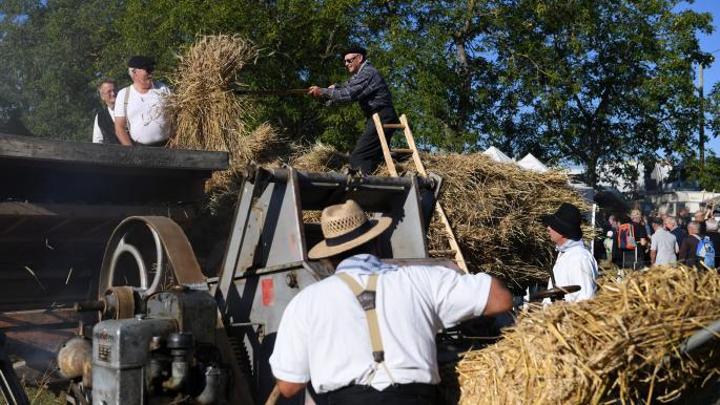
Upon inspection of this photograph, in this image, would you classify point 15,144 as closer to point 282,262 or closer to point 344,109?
point 282,262

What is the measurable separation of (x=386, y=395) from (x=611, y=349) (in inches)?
33.5

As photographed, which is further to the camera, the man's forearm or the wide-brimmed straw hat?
the man's forearm

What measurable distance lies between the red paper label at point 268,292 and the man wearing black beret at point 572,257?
172 cm

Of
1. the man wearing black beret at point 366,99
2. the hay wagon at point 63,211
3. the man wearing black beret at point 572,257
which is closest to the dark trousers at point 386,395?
the man wearing black beret at point 572,257

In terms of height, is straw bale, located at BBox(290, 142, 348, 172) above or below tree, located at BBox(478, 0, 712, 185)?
below

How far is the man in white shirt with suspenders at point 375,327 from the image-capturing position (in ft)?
10.5

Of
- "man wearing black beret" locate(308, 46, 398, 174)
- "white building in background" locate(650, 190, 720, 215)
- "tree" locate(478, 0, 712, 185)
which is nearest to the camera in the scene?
"man wearing black beret" locate(308, 46, 398, 174)

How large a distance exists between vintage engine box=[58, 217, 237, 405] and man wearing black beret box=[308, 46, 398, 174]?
9.16ft

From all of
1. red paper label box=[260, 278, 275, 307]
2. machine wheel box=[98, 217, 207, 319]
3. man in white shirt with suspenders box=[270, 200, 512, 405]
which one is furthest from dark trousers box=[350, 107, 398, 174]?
man in white shirt with suspenders box=[270, 200, 512, 405]

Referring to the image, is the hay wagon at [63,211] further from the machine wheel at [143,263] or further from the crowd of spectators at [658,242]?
the crowd of spectators at [658,242]

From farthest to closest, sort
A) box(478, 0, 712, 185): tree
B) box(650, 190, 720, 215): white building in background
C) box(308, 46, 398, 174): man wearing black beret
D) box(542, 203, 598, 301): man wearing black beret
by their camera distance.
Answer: box(650, 190, 720, 215): white building in background, box(478, 0, 712, 185): tree, box(308, 46, 398, 174): man wearing black beret, box(542, 203, 598, 301): man wearing black beret

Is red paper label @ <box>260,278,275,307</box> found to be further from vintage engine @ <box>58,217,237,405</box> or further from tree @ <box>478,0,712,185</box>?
tree @ <box>478,0,712,185</box>

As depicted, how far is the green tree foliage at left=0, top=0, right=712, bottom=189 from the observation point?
14.0 meters

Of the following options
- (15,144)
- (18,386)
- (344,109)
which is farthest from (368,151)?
(344,109)
